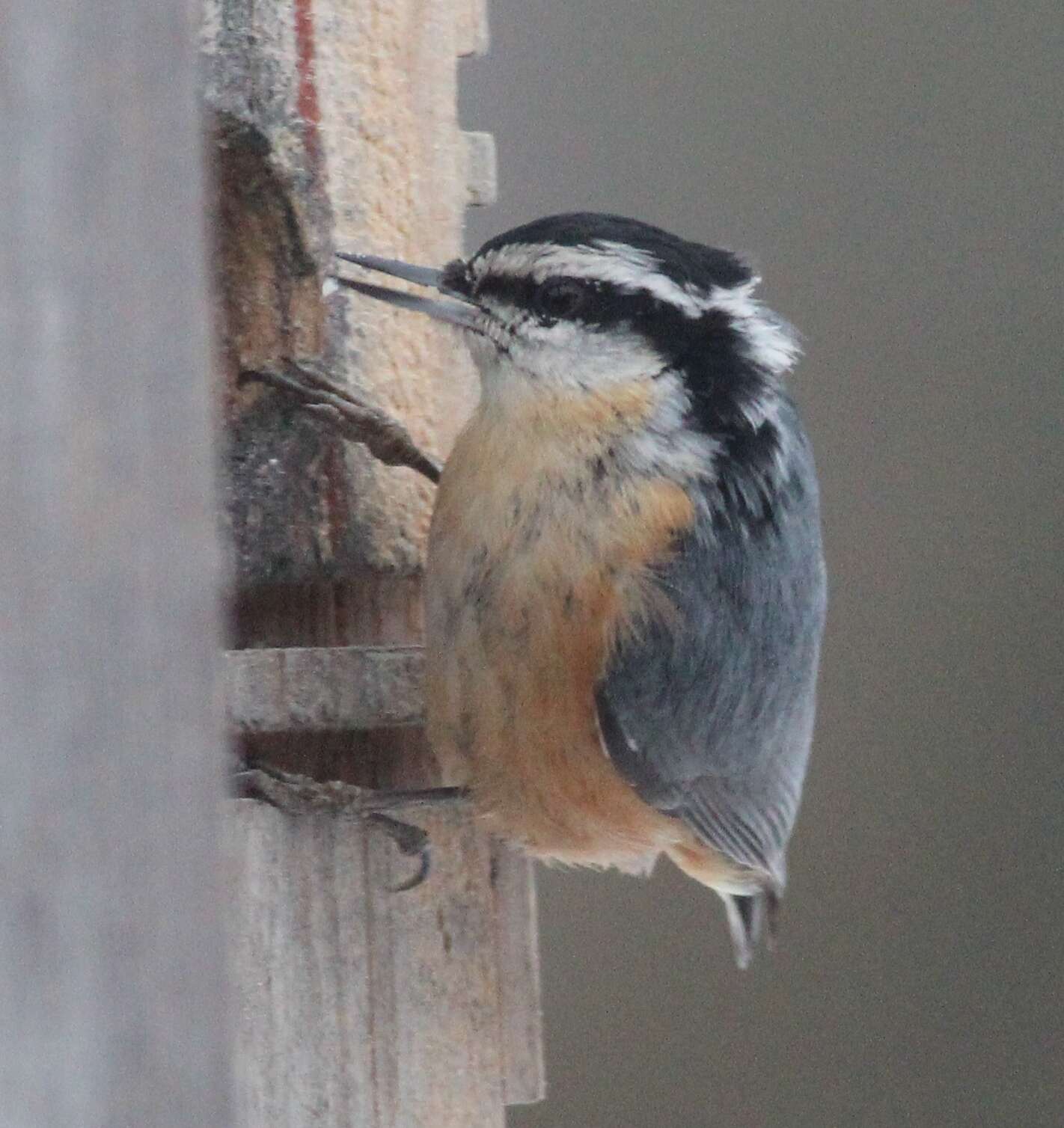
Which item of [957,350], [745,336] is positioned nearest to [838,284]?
[957,350]

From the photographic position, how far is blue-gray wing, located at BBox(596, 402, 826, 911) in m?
2.23

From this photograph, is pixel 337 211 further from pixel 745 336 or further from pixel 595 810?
pixel 595 810

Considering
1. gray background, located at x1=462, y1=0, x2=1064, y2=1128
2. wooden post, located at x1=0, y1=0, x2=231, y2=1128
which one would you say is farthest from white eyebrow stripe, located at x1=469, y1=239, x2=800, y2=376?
gray background, located at x1=462, y1=0, x2=1064, y2=1128

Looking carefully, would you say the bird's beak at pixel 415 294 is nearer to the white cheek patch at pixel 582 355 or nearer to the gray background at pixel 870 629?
the white cheek patch at pixel 582 355

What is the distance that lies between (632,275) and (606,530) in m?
0.29

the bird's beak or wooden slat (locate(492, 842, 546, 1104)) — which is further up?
the bird's beak

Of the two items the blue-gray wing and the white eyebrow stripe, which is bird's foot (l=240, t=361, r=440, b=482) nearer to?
the white eyebrow stripe

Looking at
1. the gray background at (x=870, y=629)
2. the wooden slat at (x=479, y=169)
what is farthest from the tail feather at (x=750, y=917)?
the gray background at (x=870, y=629)

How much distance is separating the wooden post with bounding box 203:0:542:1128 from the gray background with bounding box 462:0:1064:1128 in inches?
70.9

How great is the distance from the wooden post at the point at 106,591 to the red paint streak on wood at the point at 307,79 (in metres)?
1.31

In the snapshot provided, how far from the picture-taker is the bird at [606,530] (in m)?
2.13

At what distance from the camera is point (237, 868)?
1903 mm

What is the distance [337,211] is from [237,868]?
0.70 m

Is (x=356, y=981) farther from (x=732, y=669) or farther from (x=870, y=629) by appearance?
(x=870, y=629)
